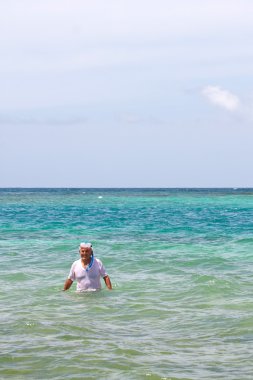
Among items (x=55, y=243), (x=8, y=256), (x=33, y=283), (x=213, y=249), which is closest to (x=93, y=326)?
(x=33, y=283)

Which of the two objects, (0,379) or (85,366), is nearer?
(0,379)

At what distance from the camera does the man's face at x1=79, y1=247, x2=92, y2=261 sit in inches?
528

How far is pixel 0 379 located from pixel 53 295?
6039 mm

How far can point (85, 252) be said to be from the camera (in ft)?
44.1

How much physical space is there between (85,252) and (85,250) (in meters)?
0.04

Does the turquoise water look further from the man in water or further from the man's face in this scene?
the man's face

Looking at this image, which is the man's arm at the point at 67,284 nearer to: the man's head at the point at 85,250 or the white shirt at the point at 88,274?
the white shirt at the point at 88,274

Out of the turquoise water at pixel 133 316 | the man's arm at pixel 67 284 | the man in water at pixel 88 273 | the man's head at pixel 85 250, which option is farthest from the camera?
the man's arm at pixel 67 284

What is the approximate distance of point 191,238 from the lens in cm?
2720

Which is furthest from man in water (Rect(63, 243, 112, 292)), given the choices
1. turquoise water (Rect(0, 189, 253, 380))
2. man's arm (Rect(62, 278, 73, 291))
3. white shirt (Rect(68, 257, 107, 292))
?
turquoise water (Rect(0, 189, 253, 380))

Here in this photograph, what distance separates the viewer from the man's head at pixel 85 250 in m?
13.4

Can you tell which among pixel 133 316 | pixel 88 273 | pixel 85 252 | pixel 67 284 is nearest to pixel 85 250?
pixel 85 252

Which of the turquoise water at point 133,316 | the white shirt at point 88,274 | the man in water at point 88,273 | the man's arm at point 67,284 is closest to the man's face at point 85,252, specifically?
the man in water at point 88,273

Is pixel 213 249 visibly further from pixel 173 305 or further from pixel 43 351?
pixel 43 351
